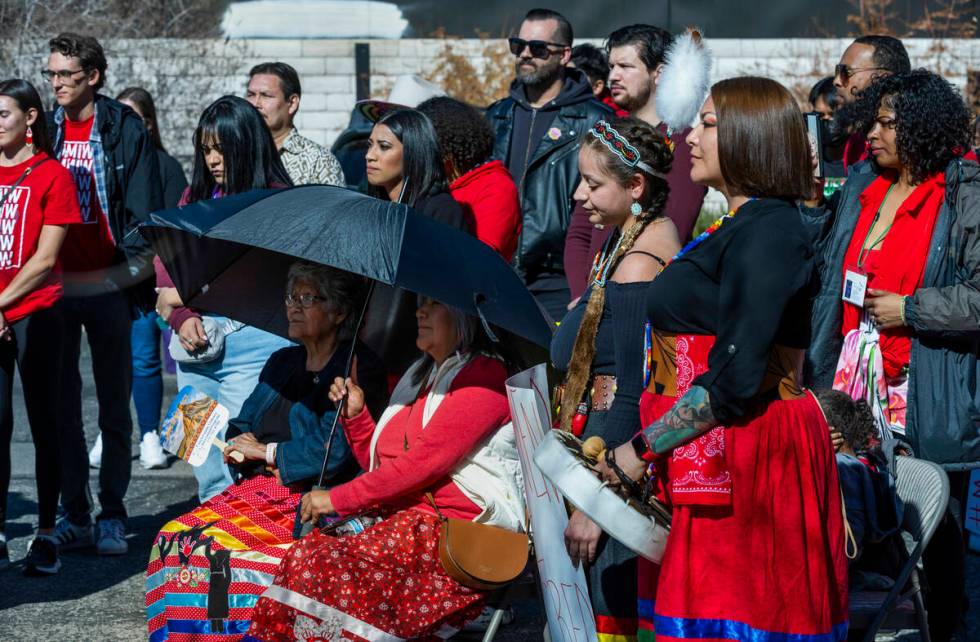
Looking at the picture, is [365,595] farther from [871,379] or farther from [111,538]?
[111,538]

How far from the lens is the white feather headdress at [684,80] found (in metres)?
4.11

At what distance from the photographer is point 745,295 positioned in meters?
2.77

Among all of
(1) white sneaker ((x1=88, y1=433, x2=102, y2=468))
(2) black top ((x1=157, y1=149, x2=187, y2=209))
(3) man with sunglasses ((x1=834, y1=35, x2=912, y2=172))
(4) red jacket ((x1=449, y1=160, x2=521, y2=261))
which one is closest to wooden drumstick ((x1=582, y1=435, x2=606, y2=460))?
(4) red jacket ((x1=449, y1=160, x2=521, y2=261))

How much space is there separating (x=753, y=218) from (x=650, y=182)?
80cm

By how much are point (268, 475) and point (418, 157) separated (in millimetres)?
1309

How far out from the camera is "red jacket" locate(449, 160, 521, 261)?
5.21 m

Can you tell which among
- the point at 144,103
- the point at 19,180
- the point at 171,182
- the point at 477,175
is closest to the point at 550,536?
the point at 477,175

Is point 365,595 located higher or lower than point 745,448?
lower

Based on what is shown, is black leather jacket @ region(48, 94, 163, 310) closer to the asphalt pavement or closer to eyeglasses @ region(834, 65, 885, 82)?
the asphalt pavement

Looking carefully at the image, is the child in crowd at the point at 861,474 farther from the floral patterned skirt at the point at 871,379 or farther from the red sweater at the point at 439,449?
the red sweater at the point at 439,449

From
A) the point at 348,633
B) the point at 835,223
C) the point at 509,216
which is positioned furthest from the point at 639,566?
the point at 509,216

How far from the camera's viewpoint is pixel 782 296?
275cm

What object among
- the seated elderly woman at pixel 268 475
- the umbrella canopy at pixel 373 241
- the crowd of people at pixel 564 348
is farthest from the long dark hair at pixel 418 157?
the umbrella canopy at pixel 373 241

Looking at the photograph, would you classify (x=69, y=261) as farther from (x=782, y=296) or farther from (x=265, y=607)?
(x=782, y=296)
